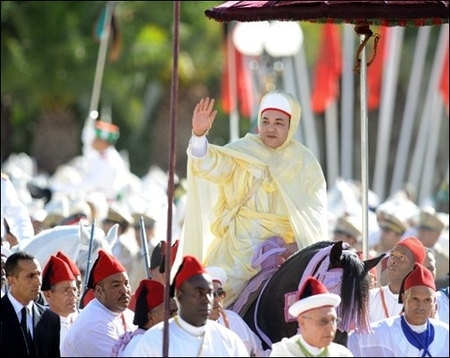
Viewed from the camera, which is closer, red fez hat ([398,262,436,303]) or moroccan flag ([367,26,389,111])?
red fez hat ([398,262,436,303])

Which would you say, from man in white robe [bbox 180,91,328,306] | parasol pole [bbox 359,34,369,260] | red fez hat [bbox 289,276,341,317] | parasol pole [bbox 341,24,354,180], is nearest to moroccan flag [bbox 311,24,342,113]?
parasol pole [bbox 341,24,354,180]

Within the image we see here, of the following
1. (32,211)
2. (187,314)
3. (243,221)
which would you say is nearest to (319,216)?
(243,221)

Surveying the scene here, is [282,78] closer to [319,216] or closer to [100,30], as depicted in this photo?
[100,30]

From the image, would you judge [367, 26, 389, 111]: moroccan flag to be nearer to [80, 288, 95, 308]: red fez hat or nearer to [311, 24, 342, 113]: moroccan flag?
[311, 24, 342, 113]: moroccan flag

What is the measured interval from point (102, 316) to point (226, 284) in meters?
0.98

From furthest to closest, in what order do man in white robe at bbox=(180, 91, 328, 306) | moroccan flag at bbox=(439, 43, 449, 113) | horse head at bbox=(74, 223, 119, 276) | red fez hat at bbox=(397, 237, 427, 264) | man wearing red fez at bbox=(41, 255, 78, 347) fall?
moroccan flag at bbox=(439, 43, 449, 113) → horse head at bbox=(74, 223, 119, 276) → red fez hat at bbox=(397, 237, 427, 264) → man in white robe at bbox=(180, 91, 328, 306) → man wearing red fez at bbox=(41, 255, 78, 347)

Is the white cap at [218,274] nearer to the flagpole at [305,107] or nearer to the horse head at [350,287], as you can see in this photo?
the horse head at [350,287]

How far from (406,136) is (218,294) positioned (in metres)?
22.6

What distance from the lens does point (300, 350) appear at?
35.1ft

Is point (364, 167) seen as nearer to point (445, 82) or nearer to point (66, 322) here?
point (66, 322)

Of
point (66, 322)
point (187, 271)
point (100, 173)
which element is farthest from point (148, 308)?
point (100, 173)

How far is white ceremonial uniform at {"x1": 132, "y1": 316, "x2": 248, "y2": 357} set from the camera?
10.6 metres

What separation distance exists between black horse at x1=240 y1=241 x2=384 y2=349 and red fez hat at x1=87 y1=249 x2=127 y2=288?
953 millimetres

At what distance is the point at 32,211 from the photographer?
20.6m
